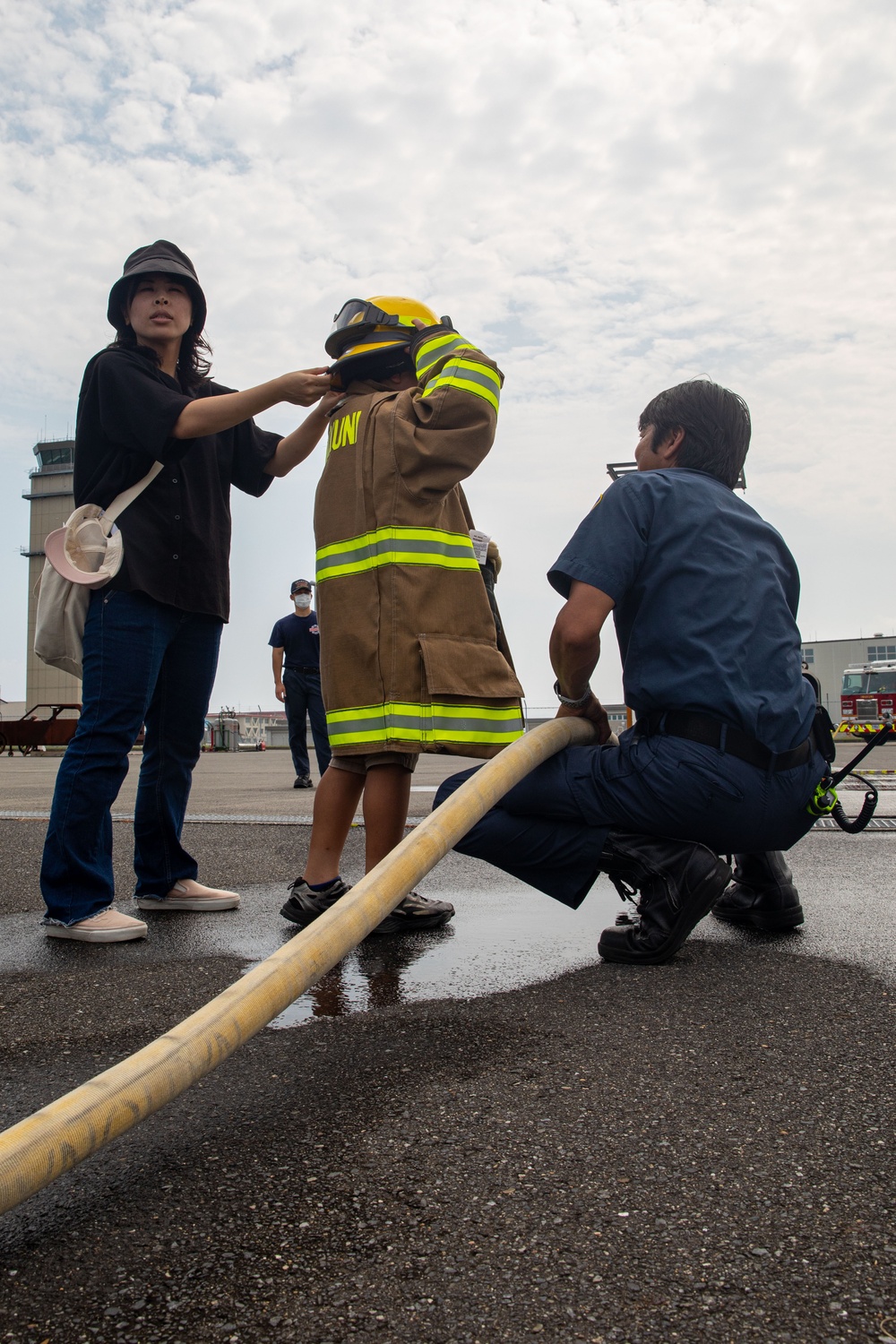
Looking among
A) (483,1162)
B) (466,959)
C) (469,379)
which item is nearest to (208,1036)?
(483,1162)

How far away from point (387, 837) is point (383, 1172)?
5.31 ft

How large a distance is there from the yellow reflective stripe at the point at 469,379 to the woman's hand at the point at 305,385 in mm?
353

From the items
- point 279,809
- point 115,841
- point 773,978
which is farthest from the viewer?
point 279,809

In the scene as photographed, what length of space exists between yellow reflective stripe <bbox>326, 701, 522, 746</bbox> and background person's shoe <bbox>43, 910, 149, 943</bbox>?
80 centimetres

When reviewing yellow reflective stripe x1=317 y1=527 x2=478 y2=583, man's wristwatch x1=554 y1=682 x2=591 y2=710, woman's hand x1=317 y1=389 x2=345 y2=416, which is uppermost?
woman's hand x1=317 y1=389 x2=345 y2=416

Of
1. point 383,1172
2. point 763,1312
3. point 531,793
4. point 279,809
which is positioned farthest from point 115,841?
point 763,1312

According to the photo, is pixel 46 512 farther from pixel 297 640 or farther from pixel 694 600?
pixel 694 600

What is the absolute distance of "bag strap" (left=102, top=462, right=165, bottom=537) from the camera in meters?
3.16

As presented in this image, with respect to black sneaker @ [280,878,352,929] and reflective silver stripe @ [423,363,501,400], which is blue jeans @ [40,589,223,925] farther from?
reflective silver stripe @ [423,363,501,400]

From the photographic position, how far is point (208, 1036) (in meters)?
1.44

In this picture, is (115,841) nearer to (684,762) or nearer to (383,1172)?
(684,762)

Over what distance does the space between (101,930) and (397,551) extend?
1376 millimetres

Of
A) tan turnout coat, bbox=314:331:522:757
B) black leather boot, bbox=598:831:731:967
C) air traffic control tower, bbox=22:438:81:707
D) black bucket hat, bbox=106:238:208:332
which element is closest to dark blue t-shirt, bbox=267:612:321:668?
black bucket hat, bbox=106:238:208:332

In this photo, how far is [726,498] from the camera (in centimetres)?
280
